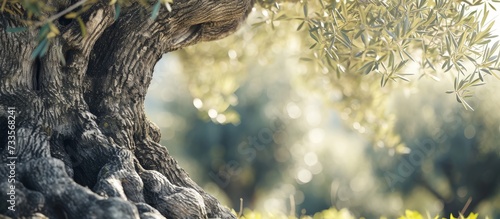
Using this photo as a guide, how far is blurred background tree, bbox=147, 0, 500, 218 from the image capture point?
14.8 feet

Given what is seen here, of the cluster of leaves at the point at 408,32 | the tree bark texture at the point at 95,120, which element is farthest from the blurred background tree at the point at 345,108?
the tree bark texture at the point at 95,120

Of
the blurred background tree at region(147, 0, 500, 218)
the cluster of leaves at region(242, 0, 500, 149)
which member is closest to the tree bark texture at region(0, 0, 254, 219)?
the cluster of leaves at region(242, 0, 500, 149)

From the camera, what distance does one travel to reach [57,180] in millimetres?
3381

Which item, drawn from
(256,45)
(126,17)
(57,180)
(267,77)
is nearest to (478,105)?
(256,45)

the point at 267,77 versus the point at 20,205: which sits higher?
the point at 20,205

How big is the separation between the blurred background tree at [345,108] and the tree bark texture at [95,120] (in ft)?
3.48

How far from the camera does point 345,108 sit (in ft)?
26.5

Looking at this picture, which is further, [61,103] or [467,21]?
[467,21]

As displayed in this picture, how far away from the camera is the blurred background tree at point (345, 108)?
450 cm

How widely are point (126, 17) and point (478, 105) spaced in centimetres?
1133

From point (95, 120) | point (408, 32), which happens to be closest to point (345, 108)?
point (408, 32)

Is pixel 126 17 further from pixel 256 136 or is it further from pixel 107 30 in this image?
pixel 256 136

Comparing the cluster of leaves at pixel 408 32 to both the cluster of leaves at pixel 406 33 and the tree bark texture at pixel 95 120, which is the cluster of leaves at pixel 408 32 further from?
the tree bark texture at pixel 95 120

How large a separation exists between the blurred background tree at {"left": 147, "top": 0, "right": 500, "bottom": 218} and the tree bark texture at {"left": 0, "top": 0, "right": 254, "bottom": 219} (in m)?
1.06
